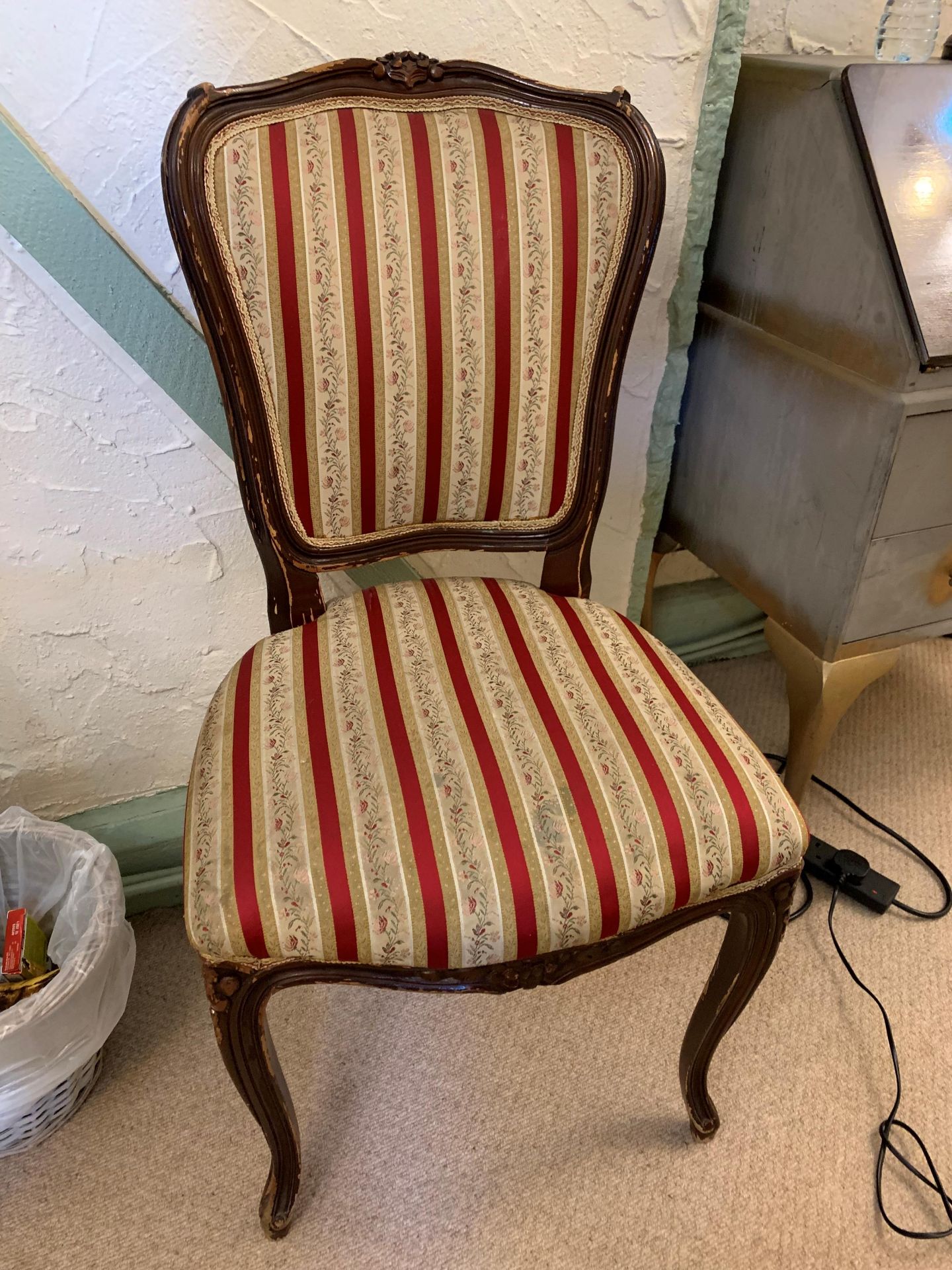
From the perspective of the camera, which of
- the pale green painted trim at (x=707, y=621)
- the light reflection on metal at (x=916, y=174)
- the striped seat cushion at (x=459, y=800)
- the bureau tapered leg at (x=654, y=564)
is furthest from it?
the pale green painted trim at (x=707, y=621)

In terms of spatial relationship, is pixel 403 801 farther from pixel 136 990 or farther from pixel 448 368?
pixel 136 990

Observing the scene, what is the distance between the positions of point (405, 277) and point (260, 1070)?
699mm

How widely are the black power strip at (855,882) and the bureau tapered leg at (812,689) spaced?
0.12 m

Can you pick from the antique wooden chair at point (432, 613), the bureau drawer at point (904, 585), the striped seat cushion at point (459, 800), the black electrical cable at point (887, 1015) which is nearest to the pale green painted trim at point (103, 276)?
the antique wooden chair at point (432, 613)

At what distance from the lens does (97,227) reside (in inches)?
33.5

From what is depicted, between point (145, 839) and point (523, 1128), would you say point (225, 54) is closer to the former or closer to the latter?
point (145, 839)

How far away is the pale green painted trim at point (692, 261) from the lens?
99 cm

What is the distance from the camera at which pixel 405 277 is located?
0.81m

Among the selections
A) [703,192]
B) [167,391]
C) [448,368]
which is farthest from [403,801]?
[703,192]

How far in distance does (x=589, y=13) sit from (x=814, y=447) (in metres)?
0.52

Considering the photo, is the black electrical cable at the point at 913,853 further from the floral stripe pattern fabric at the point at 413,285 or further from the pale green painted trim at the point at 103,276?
the pale green painted trim at the point at 103,276

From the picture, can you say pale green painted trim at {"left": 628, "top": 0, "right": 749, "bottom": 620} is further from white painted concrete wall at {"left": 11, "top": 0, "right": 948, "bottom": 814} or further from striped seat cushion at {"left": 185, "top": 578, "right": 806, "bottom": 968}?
striped seat cushion at {"left": 185, "top": 578, "right": 806, "bottom": 968}

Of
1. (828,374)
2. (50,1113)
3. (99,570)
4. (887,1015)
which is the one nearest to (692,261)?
(828,374)

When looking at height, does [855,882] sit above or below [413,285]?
below
